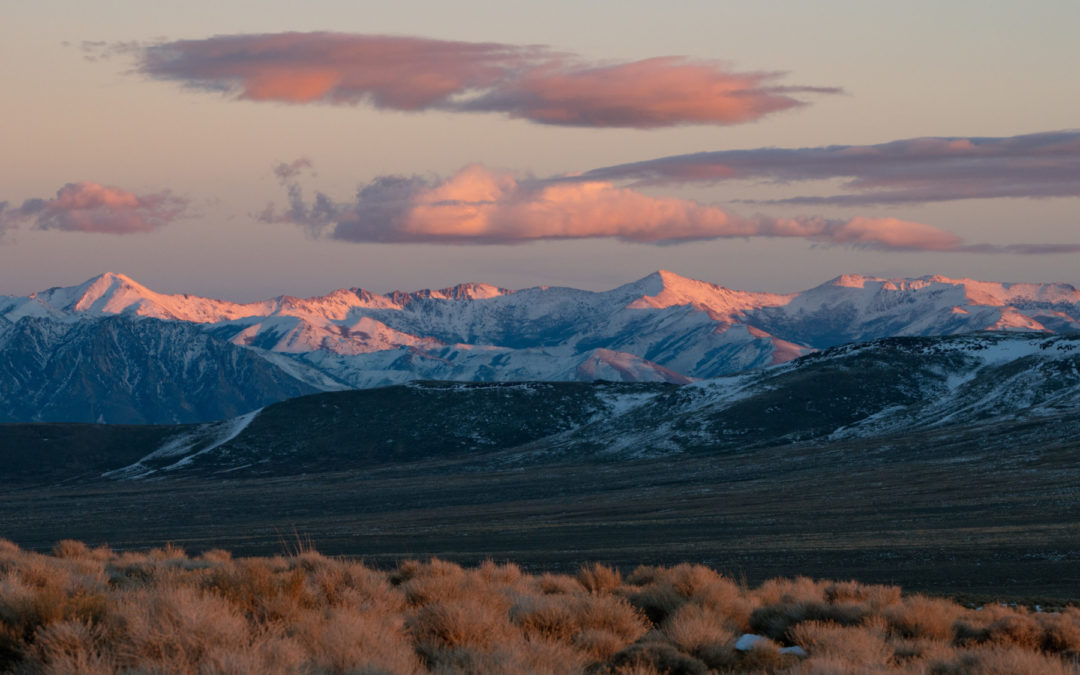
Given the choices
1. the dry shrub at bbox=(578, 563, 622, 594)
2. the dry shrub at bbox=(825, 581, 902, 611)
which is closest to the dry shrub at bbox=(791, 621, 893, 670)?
the dry shrub at bbox=(825, 581, 902, 611)

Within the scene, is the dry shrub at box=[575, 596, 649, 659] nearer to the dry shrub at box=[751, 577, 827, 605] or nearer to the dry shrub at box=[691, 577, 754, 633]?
the dry shrub at box=[691, 577, 754, 633]

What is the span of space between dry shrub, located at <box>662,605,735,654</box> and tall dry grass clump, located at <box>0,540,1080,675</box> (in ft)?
0.14

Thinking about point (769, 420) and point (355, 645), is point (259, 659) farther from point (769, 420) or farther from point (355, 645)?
point (769, 420)

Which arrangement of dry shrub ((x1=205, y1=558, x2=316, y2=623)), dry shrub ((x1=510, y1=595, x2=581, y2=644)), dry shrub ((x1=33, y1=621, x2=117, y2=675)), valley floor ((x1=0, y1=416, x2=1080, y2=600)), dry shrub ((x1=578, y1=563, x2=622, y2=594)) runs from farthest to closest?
valley floor ((x1=0, y1=416, x2=1080, y2=600)) < dry shrub ((x1=578, y1=563, x2=622, y2=594)) < dry shrub ((x1=510, y1=595, x2=581, y2=644)) < dry shrub ((x1=205, y1=558, x2=316, y2=623)) < dry shrub ((x1=33, y1=621, x2=117, y2=675))

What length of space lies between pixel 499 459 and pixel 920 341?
83298 millimetres

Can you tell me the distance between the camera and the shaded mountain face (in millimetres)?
143750

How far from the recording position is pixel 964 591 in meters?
35.7

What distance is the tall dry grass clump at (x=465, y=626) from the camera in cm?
1220

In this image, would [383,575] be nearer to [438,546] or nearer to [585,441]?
[438,546]

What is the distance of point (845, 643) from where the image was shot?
50.8ft

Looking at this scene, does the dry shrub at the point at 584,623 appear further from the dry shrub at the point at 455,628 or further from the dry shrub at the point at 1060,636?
the dry shrub at the point at 1060,636

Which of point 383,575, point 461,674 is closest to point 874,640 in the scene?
point 461,674

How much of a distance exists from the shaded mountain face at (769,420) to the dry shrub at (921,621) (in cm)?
10470

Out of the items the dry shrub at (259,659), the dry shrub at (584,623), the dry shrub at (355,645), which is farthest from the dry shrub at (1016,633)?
the dry shrub at (259,659)
